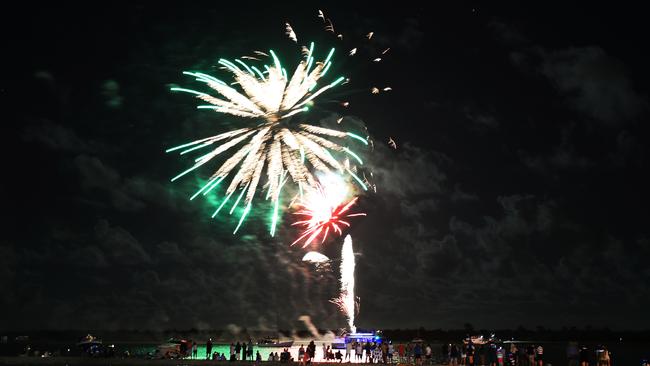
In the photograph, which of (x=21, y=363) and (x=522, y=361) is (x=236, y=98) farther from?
(x=21, y=363)

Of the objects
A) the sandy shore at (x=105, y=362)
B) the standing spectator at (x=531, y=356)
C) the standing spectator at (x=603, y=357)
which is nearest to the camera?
the standing spectator at (x=603, y=357)

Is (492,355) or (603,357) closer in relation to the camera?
(603,357)

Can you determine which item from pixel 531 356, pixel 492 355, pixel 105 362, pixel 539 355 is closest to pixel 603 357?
pixel 539 355

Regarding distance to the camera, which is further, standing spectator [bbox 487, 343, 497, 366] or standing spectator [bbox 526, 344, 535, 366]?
standing spectator [bbox 487, 343, 497, 366]

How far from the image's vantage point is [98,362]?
4866 centimetres

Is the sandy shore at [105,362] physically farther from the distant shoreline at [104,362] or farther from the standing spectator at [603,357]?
the standing spectator at [603,357]

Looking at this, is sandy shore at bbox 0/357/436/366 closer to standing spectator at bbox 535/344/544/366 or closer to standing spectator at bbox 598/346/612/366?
standing spectator at bbox 535/344/544/366

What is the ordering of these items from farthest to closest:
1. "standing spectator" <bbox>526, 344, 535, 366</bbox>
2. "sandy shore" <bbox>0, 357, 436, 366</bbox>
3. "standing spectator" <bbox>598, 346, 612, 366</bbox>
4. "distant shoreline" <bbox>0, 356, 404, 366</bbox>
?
"distant shoreline" <bbox>0, 356, 404, 366</bbox> → "sandy shore" <bbox>0, 357, 436, 366</bbox> → "standing spectator" <bbox>526, 344, 535, 366</bbox> → "standing spectator" <bbox>598, 346, 612, 366</bbox>

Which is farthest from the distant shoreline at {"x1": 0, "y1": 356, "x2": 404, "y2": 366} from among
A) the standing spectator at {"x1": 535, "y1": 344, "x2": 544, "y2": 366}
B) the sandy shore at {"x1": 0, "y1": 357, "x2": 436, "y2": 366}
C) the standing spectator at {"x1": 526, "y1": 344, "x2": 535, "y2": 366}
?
the standing spectator at {"x1": 535, "y1": 344, "x2": 544, "y2": 366}

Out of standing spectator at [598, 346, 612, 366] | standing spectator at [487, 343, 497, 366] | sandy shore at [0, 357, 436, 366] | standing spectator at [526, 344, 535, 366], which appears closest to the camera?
standing spectator at [598, 346, 612, 366]

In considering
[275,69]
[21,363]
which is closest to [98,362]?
[21,363]

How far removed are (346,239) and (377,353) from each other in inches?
568

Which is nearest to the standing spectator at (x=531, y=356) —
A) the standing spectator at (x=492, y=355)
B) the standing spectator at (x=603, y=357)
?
the standing spectator at (x=492, y=355)

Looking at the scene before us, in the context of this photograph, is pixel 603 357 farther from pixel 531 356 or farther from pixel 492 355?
pixel 492 355
